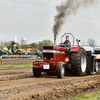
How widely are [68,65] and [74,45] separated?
164cm

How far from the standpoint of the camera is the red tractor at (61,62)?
10.4m

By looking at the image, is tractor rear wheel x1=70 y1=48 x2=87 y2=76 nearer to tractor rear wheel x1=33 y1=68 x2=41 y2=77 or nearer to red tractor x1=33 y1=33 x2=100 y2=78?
red tractor x1=33 y1=33 x2=100 y2=78

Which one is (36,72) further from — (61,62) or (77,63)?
(77,63)

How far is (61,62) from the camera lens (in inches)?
411

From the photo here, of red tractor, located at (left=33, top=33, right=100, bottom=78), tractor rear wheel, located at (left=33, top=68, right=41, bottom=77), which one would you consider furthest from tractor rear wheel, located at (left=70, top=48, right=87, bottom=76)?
tractor rear wheel, located at (left=33, top=68, right=41, bottom=77)

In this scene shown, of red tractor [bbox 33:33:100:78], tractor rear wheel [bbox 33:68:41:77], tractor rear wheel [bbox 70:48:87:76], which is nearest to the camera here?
red tractor [bbox 33:33:100:78]

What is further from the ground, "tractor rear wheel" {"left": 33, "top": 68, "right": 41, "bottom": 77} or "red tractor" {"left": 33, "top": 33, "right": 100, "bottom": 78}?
"red tractor" {"left": 33, "top": 33, "right": 100, "bottom": 78}

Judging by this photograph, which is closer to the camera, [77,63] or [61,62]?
[61,62]

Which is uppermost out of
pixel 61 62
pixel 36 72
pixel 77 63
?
pixel 61 62

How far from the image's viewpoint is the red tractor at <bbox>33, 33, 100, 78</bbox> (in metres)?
10.4

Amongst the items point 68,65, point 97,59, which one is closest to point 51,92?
point 68,65

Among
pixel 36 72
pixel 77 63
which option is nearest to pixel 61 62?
pixel 77 63

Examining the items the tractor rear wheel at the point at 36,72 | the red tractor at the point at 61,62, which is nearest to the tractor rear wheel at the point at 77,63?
the red tractor at the point at 61,62

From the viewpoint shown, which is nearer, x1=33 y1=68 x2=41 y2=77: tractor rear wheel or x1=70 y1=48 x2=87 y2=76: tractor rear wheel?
x1=33 y1=68 x2=41 y2=77: tractor rear wheel
